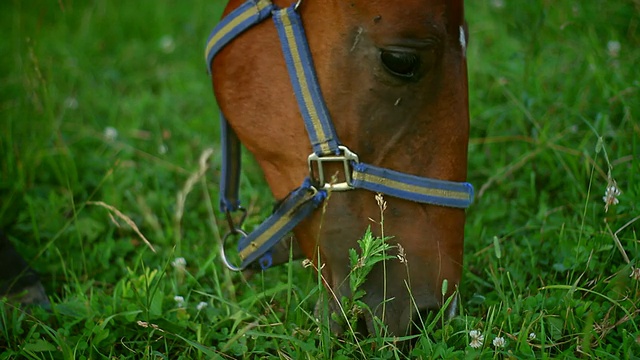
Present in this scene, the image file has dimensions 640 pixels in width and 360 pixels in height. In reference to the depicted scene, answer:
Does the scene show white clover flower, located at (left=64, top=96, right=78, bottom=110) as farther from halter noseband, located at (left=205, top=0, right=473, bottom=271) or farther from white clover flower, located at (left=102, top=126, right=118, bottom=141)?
halter noseband, located at (left=205, top=0, right=473, bottom=271)

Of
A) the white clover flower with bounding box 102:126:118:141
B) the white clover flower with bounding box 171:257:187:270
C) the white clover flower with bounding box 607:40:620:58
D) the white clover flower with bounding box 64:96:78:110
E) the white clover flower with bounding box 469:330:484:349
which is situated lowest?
the white clover flower with bounding box 469:330:484:349

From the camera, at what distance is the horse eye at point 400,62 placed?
1812 mm

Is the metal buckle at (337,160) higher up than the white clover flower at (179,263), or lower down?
higher up

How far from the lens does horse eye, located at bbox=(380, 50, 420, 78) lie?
1.81m

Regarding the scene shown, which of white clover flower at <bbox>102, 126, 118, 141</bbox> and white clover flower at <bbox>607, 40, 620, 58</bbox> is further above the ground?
white clover flower at <bbox>607, 40, 620, 58</bbox>

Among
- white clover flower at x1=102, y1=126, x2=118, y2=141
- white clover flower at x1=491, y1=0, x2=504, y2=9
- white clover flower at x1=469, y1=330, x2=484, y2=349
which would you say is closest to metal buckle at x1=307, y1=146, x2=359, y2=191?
white clover flower at x1=469, y1=330, x2=484, y2=349

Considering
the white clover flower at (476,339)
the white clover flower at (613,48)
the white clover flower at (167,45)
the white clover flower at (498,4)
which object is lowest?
the white clover flower at (476,339)

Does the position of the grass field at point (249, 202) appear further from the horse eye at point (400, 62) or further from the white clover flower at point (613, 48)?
the horse eye at point (400, 62)

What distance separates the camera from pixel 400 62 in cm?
182

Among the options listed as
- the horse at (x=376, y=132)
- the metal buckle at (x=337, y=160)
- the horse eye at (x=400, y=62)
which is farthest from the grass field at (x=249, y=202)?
the horse eye at (x=400, y=62)

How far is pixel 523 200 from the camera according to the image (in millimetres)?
2926

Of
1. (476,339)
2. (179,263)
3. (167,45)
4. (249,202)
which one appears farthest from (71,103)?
(476,339)

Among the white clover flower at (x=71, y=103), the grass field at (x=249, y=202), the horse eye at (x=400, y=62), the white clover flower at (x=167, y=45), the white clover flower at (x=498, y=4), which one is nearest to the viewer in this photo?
the horse eye at (x=400, y=62)

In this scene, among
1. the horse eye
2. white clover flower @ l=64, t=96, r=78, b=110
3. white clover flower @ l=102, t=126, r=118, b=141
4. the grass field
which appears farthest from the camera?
white clover flower @ l=64, t=96, r=78, b=110
